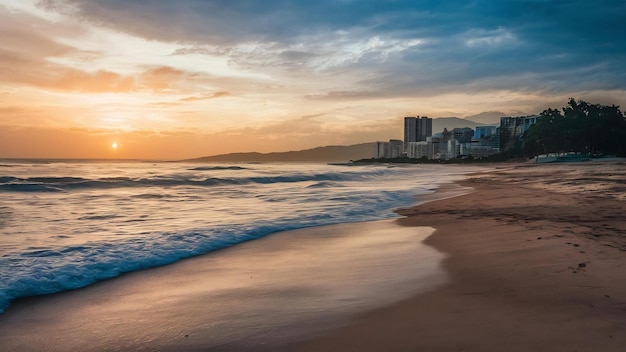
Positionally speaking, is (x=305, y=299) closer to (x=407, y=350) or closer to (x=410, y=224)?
(x=407, y=350)

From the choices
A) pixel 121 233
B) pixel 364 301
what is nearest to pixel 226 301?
pixel 364 301

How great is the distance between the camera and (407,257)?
17.5 feet

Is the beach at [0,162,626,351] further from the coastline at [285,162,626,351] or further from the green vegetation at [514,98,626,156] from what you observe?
the green vegetation at [514,98,626,156]

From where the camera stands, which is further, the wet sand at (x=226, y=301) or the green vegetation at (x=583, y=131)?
the green vegetation at (x=583, y=131)

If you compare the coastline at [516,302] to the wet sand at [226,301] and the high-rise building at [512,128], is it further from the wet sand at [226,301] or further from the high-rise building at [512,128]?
the high-rise building at [512,128]

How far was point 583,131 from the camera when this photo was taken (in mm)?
73312

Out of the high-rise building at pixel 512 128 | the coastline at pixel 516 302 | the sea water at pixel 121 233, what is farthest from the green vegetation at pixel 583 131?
the coastline at pixel 516 302

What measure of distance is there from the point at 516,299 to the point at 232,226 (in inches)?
214

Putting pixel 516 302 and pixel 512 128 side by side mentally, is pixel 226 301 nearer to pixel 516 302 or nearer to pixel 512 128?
pixel 516 302

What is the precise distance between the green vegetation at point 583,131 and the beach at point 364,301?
3139 inches

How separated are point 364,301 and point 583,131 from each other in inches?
3287

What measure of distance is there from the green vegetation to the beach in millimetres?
79727

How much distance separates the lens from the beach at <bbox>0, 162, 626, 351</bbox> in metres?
2.76

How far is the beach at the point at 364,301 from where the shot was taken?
2.76 meters
